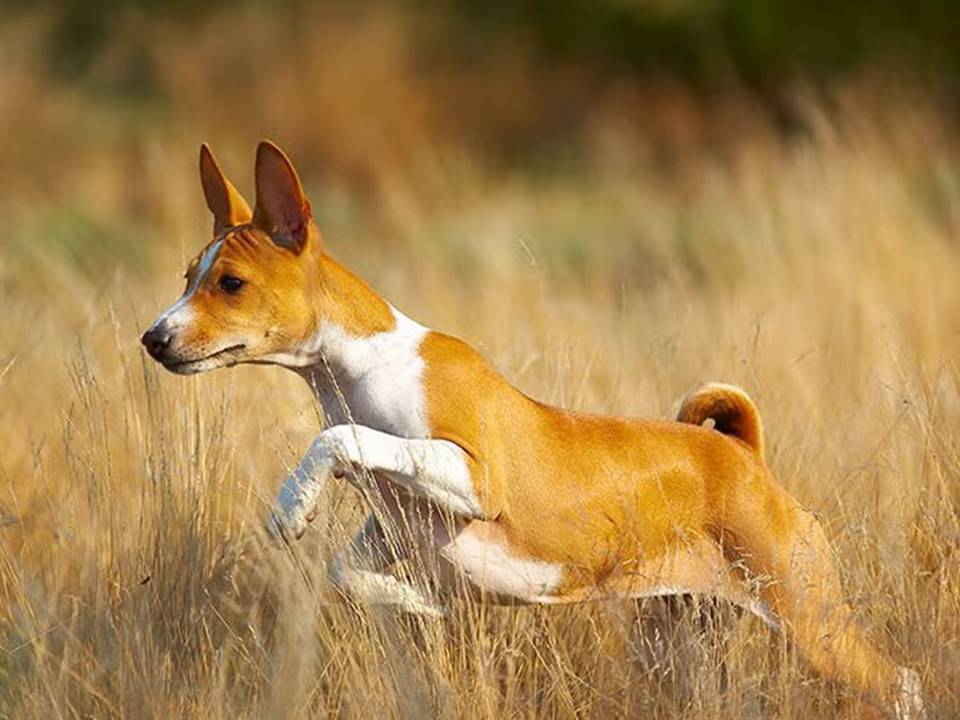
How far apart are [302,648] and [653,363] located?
2.90 meters

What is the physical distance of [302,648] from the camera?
A: 4.66 metres

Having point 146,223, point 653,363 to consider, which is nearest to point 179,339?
point 653,363

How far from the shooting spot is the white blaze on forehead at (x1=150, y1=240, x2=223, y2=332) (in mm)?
4738

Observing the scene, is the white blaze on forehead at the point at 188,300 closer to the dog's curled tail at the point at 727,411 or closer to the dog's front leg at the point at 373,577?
the dog's front leg at the point at 373,577

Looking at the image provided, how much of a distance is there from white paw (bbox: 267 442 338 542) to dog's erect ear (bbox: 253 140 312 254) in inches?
21.9

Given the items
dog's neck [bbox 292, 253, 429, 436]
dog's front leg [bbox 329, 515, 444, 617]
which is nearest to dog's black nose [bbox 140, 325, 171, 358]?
dog's neck [bbox 292, 253, 429, 436]

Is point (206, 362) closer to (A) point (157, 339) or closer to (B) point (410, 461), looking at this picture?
(A) point (157, 339)

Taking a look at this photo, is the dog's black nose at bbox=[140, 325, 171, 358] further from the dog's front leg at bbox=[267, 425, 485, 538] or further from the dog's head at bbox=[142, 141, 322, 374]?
the dog's front leg at bbox=[267, 425, 485, 538]

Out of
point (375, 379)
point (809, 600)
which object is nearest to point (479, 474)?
point (375, 379)

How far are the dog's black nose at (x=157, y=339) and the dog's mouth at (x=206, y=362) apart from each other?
0.04 m

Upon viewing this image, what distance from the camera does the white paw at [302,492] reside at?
4.68 meters

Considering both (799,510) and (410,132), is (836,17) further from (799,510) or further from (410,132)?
(799,510)

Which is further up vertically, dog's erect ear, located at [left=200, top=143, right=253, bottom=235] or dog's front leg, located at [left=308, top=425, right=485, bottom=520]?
dog's erect ear, located at [left=200, top=143, right=253, bottom=235]

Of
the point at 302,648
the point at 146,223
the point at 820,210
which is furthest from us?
the point at 146,223
